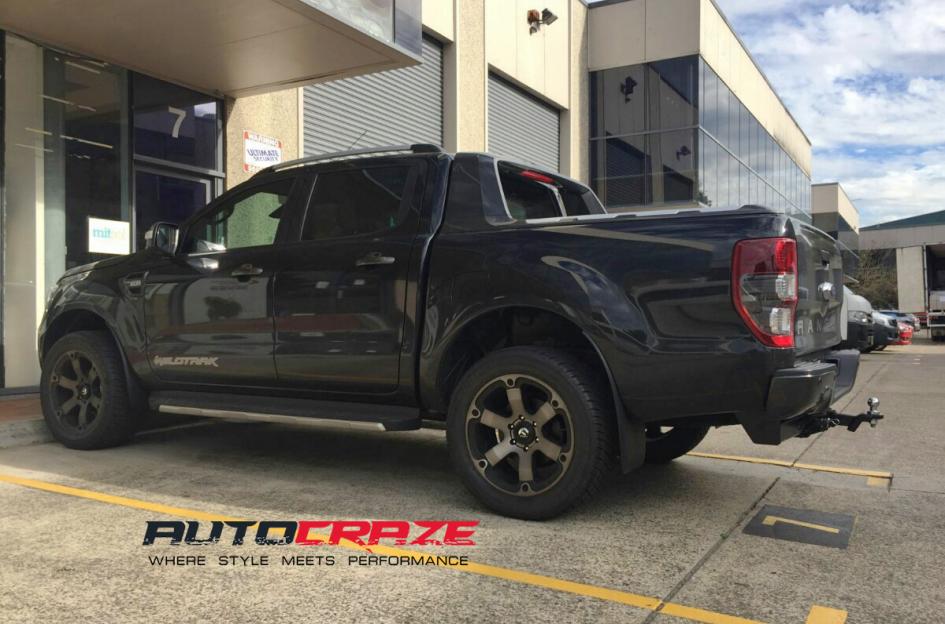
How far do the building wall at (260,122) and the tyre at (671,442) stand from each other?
681cm

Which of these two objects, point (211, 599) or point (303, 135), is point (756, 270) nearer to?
point (211, 599)

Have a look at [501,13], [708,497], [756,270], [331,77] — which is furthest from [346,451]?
[501,13]

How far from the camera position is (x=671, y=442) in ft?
16.1

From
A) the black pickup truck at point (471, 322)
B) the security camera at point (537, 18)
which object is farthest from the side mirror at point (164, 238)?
the security camera at point (537, 18)

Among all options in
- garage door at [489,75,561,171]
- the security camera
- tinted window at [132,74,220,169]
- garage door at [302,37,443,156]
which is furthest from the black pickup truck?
the security camera

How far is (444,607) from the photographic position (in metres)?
→ 2.74

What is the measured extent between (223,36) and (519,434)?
5.89 m

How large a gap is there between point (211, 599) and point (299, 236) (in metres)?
2.45

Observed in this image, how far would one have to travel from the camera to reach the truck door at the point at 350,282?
426cm

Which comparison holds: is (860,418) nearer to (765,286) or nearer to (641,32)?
(765,286)

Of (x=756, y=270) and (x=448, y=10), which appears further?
(x=448, y=10)

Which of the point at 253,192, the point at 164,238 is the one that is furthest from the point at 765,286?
the point at 164,238

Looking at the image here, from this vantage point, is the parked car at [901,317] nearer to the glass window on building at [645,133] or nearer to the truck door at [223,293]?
the glass window on building at [645,133]

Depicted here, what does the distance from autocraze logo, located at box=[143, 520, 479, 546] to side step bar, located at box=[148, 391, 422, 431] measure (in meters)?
0.60
